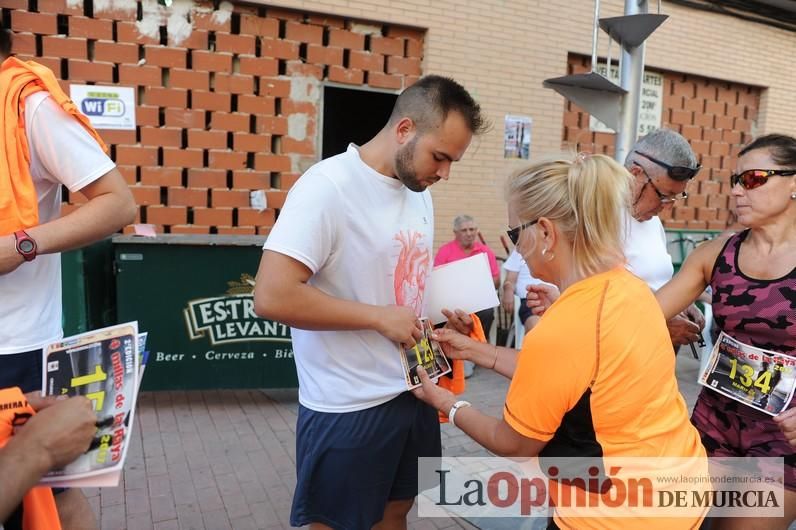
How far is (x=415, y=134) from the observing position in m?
2.10

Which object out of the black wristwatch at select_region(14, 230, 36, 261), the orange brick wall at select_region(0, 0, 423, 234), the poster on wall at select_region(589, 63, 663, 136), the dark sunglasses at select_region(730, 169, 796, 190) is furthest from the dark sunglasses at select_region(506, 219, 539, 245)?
the poster on wall at select_region(589, 63, 663, 136)

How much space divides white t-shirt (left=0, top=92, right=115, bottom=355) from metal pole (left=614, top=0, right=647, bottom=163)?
3.39 meters

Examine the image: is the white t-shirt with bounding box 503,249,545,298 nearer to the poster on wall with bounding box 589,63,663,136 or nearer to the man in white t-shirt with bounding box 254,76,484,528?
the man in white t-shirt with bounding box 254,76,484,528

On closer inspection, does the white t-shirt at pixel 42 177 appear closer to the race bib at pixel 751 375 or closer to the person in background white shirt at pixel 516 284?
the race bib at pixel 751 375

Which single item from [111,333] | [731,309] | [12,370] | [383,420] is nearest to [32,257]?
[12,370]

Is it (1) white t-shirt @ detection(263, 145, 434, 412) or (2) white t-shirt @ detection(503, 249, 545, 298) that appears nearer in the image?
(1) white t-shirt @ detection(263, 145, 434, 412)

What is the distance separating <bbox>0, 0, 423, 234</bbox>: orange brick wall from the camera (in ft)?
19.0

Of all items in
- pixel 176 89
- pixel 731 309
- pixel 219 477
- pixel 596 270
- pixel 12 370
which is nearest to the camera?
pixel 596 270

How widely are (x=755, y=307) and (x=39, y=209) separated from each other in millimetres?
2550

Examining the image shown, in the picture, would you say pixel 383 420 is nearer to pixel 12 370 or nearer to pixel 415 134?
pixel 415 134

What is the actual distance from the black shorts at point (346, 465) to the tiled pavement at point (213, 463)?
1.40 metres

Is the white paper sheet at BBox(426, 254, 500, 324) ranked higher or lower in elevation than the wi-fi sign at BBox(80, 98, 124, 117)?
lower

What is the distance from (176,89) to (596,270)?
18.3ft

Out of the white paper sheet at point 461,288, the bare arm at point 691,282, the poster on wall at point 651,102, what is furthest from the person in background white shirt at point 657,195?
the poster on wall at point 651,102
